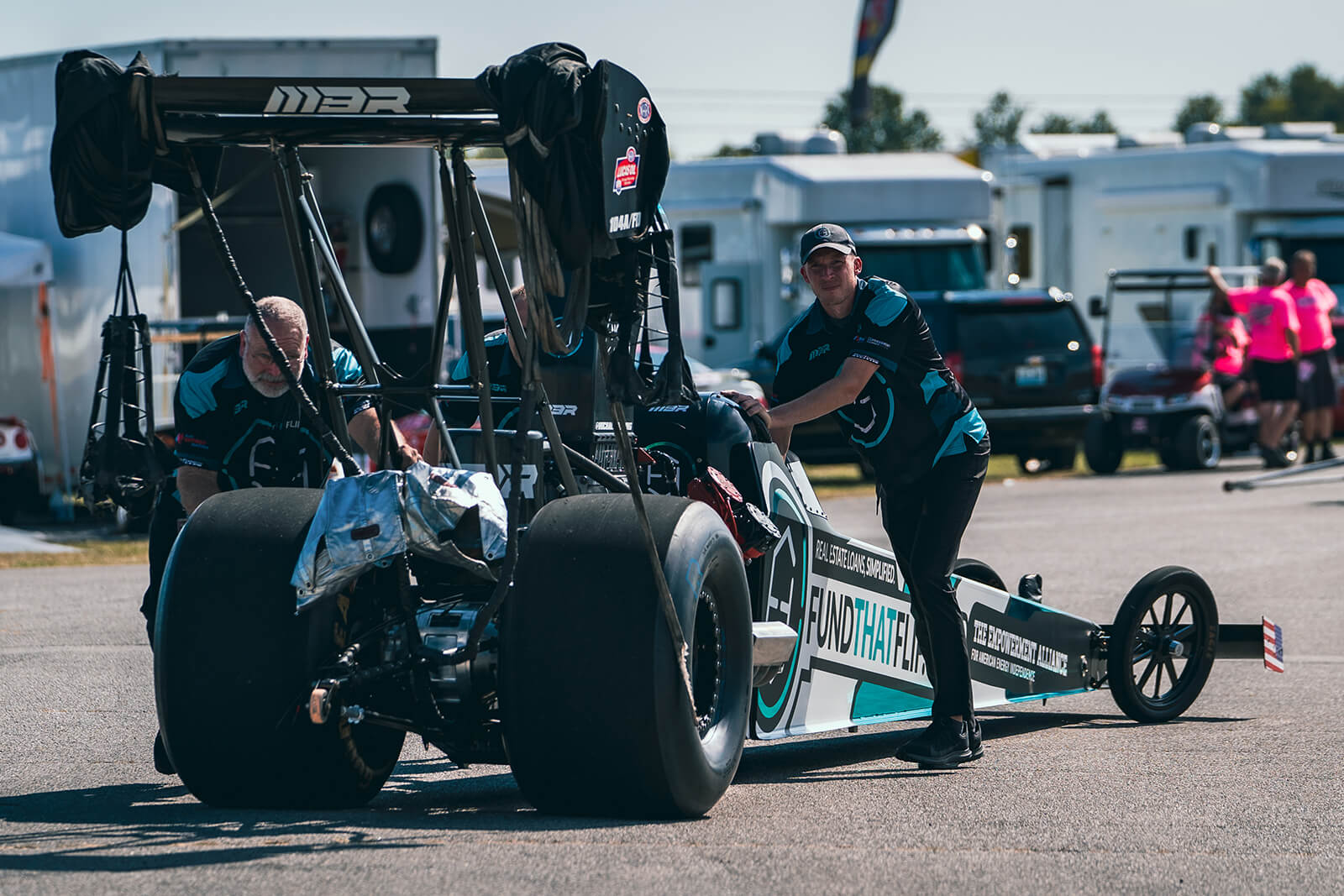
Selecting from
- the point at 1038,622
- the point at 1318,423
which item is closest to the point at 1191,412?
the point at 1318,423

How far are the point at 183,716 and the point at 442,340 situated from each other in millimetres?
1295

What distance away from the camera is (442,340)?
228 inches

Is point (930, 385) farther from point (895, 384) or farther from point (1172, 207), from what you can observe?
point (1172, 207)

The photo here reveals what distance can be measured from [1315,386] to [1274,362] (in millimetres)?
493

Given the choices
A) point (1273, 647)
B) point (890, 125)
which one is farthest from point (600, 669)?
point (890, 125)

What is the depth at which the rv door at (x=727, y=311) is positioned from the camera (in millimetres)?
22734

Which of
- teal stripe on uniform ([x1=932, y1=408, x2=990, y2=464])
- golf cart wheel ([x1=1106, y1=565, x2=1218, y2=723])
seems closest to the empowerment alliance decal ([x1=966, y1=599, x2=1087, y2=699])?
golf cart wheel ([x1=1106, y1=565, x2=1218, y2=723])

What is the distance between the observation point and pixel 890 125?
437ft

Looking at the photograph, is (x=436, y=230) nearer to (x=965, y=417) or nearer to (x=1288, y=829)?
(x=965, y=417)

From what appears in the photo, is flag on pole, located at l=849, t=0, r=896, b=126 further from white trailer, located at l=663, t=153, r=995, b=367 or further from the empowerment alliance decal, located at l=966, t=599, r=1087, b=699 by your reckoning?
the empowerment alliance decal, located at l=966, t=599, r=1087, b=699

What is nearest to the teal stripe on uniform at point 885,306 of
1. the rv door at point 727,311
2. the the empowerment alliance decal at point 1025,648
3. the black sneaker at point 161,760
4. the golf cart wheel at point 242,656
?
the the empowerment alliance decal at point 1025,648

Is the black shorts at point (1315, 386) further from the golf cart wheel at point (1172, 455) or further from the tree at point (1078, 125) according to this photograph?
the tree at point (1078, 125)

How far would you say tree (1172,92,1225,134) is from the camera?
13100 cm

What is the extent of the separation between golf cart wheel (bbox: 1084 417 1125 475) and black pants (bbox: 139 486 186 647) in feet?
49.8
